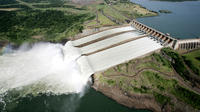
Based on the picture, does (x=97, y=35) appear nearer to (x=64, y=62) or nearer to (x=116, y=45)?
(x=116, y=45)

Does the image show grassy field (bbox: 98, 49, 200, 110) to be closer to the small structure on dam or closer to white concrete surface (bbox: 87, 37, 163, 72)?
white concrete surface (bbox: 87, 37, 163, 72)

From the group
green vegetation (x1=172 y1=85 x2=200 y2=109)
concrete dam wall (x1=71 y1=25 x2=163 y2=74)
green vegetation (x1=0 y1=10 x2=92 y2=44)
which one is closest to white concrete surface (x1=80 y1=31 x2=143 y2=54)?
concrete dam wall (x1=71 y1=25 x2=163 y2=74)

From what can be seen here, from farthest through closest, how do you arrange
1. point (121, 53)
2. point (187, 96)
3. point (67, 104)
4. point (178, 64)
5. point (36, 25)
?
1. point (36, 25)
2. point (121, 53)
3. point (178, 64)
4. point (67, 104)
5. point (187, 96)

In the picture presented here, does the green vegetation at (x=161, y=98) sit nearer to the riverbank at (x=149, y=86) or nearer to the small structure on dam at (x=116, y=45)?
the riverbank at (x=149, y=86)

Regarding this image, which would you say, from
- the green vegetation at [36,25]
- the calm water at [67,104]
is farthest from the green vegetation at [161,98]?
the green vegetation at [36,25]

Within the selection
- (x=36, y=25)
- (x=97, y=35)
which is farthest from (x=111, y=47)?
(x=36, y=25)

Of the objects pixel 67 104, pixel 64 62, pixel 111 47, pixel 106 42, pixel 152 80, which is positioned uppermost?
pixel 106 42
